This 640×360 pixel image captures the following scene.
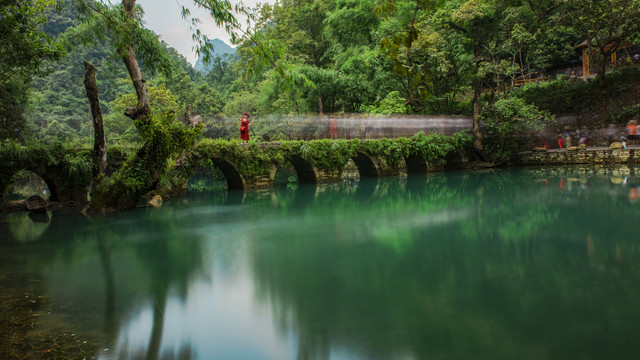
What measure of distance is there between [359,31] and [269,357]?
27.6 m

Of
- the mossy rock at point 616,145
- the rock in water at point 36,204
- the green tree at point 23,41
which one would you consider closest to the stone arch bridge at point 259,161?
the rock in water at point 36,204

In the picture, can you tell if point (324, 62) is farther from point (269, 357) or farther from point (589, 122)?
point (269, 357)

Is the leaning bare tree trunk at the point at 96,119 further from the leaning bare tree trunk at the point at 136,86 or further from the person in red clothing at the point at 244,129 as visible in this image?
the person in red clothing at the point at 244,129

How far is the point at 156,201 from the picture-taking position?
14516 mm

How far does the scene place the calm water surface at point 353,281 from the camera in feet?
11.7

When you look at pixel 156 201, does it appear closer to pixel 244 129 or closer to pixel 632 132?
pixel 244 129

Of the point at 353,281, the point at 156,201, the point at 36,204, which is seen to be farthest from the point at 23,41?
the point at 353,281

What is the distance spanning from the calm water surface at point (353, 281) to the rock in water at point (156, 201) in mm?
3385

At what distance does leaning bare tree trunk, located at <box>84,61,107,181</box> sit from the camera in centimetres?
1146

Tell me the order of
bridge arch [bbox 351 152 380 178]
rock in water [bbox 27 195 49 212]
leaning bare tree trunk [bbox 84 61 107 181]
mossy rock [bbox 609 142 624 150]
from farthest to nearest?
bridge arch [bbox 351 152 380 178] → mossy rock [bbox 609 142 624 150] → rock in water [bbox 27 195 49 212] → leaning bare tree trunk [bbox 84 61 107 181]

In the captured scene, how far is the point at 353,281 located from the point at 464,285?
1.31 m

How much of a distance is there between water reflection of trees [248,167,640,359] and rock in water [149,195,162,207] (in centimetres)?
724

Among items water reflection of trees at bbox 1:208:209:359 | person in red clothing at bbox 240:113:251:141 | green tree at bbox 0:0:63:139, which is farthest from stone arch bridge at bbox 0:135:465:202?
water reflection of trees at bbox 1:208:209:359

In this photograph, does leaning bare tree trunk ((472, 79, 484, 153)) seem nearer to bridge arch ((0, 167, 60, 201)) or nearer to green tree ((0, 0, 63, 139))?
green tree ((0, 0, 63, 139))
